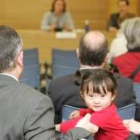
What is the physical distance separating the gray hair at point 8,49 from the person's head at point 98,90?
48 centimetres

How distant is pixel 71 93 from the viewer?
2736mm

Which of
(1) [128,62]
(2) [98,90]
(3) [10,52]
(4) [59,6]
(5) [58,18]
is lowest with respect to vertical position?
(5) [58,18]

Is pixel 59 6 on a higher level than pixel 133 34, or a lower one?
lower

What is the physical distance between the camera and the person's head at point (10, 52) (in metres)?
1.87

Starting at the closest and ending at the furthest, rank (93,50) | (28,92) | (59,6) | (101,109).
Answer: (28,92)
(101,109)
(93,50)
(59,6)

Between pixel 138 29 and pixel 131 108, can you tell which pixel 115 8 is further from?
pixel 131 108

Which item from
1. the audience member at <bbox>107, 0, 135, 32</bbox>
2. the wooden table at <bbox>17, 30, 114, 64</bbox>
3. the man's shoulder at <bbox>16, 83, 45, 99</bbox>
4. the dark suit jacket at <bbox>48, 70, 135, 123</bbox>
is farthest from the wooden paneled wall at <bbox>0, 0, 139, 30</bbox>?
the man's shoulder at <bbox>16, 83, 45, 99</bbox>

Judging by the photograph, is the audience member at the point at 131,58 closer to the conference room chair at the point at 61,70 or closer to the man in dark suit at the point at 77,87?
the man in dark suit at the point at 77,87

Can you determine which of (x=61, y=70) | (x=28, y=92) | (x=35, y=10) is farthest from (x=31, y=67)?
(x=35, y=10)

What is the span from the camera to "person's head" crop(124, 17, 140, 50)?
3701 millimetres

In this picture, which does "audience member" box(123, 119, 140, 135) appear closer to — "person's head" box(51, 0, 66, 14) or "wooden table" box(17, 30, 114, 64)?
"wooden table" box(17, 30, 114, 64)

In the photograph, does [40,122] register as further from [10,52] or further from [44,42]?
[44,42]

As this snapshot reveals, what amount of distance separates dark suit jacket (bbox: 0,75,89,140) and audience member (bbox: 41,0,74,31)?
221 inches

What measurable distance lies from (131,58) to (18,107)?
2.04 metres
